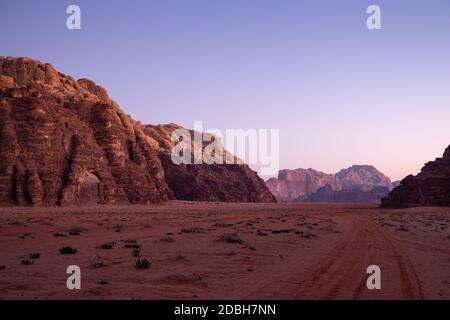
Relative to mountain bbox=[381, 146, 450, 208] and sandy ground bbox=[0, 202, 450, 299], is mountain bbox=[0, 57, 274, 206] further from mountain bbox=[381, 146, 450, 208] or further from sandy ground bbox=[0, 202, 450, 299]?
mountain bbox=[381, 146, 450, 208]

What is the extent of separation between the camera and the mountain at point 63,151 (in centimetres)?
5369

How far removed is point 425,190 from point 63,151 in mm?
70199

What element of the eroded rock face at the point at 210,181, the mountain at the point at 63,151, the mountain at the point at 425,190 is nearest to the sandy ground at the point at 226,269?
the mountain at the point at 63,151

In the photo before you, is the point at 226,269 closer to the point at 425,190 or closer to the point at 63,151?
the point at 63,151

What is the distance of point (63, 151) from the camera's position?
6047 centimetres

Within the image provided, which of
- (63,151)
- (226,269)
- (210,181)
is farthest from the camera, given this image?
(210,181)

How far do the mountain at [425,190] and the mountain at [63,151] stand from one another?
5179 centimetres

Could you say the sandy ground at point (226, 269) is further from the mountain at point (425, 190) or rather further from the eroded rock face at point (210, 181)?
the eroded rock face at point (210, 181)

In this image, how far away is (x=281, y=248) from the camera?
16.8 meters

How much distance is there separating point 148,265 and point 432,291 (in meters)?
7.49

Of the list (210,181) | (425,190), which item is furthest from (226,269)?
(210,181)

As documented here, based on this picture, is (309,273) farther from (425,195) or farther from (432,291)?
(425,195)

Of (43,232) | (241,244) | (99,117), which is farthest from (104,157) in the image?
(241,244)

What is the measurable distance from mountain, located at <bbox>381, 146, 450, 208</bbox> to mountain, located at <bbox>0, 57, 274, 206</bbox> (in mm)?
51788
